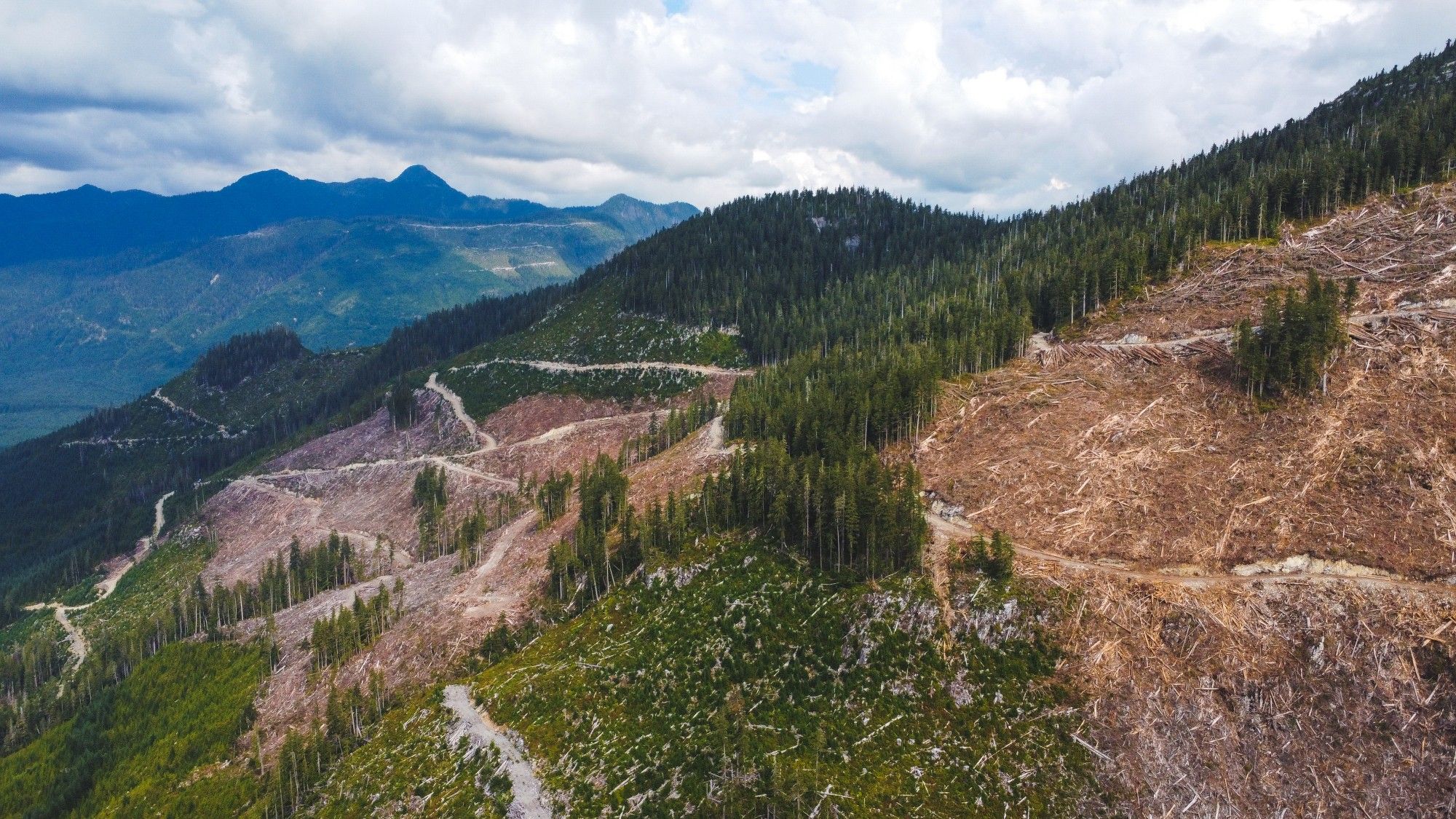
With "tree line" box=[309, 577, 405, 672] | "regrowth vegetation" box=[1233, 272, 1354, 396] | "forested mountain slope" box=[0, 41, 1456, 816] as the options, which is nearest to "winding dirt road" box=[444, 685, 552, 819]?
"forested mountain slope" box=[0, 41, 1456, 816]

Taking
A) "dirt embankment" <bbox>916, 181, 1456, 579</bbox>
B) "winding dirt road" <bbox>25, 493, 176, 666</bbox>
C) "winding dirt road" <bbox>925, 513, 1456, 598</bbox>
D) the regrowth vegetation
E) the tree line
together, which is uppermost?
the regrowth vegetation

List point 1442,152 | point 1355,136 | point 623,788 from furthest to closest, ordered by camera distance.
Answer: point 1355,136
point 1442,152
point 623,788

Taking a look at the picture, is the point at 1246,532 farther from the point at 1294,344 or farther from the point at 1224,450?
the point at 1294,344

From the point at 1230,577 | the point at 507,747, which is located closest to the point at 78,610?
the point at 507,747

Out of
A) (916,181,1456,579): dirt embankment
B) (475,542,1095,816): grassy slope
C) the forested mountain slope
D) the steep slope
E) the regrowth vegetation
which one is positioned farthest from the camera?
the regrowth vegetation

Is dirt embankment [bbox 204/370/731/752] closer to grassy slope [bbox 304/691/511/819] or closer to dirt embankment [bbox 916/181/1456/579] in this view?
grassy slope [bbox 304/691/511/819]

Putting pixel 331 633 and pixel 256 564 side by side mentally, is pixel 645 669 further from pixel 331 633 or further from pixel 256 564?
pixel 256 564

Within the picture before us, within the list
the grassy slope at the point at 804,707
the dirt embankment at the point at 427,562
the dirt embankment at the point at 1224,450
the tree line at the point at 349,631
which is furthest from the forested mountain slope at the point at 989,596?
the dirt embankment at the point at 427,562

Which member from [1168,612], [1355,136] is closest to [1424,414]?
[1168,612]
